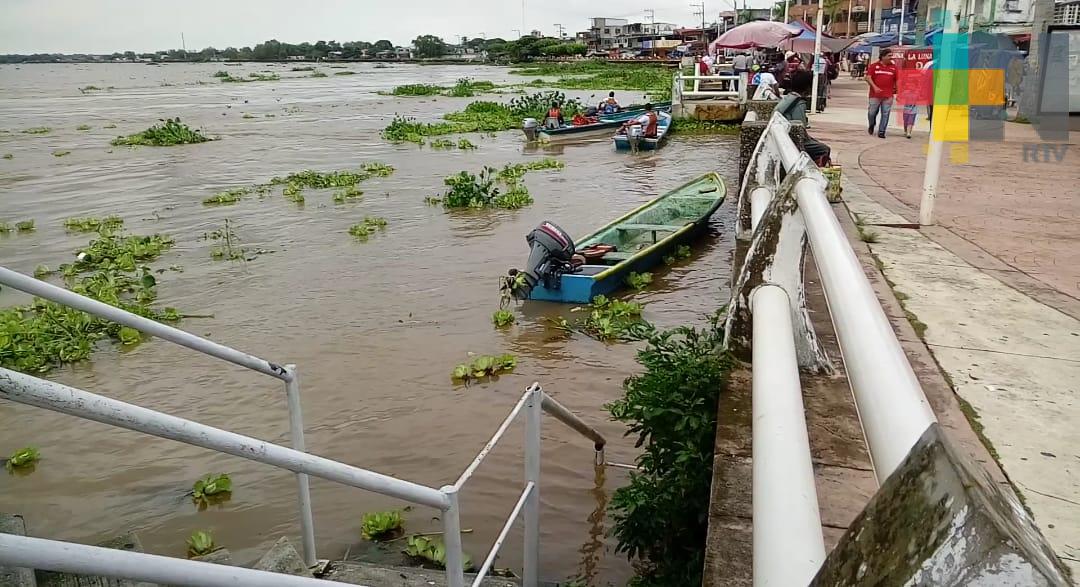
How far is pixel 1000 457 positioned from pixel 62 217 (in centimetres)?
1786

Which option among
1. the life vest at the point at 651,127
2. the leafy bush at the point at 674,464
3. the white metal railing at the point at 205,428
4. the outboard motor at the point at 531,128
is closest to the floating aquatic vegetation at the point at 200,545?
the white metal railing at the point at 205,428

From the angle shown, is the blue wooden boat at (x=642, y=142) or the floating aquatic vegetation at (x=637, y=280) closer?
the floating aquatic vegetation at (x=637, y=280)

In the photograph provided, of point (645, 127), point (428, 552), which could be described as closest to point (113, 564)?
point (428, 552)

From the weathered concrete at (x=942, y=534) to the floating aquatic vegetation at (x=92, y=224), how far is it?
53.9ft

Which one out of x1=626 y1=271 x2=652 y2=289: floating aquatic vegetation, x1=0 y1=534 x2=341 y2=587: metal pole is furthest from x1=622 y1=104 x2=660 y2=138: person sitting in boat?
x1=0 y1=534 x2=341 y2=587: metal pole

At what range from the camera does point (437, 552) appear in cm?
473

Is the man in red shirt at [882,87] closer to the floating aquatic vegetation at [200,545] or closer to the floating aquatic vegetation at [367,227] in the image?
the floating aquatic vegetation at [367,227]

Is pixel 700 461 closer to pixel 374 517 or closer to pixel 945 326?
pixel 945 326

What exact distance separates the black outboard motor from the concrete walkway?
337 cm

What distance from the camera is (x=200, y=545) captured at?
4.88 meters

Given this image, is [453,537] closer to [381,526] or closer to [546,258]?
[381,526]

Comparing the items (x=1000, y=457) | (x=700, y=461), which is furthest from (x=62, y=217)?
(x=1000, y=457)

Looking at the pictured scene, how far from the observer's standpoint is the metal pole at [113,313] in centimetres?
259

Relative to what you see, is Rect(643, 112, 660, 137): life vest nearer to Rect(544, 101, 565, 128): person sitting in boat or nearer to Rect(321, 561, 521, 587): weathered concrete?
Rect(544, 101, 565, 128): person sitting in boat
